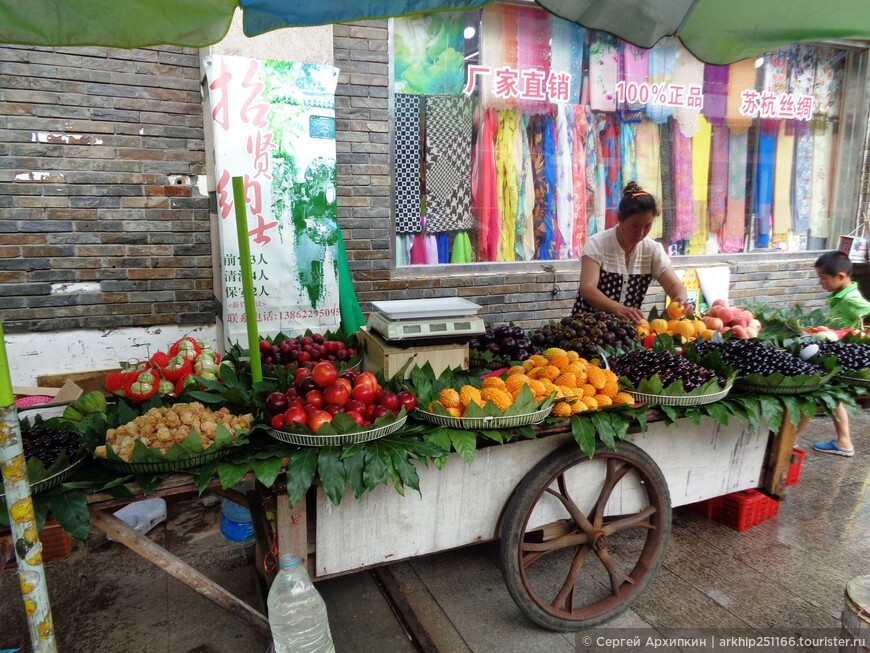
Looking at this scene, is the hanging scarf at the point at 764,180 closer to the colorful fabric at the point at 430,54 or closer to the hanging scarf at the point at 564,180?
the hanging scarf at the point at 564,180

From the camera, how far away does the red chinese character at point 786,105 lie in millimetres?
6934

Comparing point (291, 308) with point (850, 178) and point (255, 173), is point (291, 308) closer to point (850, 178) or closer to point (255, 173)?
point (255, 173)

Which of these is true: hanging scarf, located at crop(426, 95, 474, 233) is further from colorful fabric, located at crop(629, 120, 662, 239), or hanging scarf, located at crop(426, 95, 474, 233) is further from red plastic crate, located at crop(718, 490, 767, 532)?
red plastic crate, located at crop(718, 490, 767, 532)

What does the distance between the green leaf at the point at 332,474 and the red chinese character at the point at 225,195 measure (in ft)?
8.91

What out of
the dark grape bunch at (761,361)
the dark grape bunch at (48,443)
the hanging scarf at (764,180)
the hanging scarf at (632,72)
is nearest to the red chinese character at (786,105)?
the hanging scarf at (764,180)

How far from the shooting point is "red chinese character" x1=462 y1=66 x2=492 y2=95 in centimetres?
555

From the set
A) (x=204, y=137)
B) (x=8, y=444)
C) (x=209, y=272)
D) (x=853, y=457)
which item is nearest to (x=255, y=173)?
(x=204, y=137)

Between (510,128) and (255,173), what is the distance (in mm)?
2681

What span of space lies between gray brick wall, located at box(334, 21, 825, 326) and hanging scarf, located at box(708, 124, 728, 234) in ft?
6.51

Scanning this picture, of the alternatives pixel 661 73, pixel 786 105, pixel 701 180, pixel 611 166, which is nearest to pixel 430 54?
pixel 611 166

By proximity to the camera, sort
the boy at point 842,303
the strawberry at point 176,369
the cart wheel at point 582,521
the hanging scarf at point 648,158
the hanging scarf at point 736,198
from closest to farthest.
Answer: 1. the cart wheel at point 582,521
2. the strawberry at point 176,369
3. the boy at point 842,303
4. the hanging scarf at point 648,158
5. the hanging scarf at point 736,198

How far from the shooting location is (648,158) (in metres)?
6.39

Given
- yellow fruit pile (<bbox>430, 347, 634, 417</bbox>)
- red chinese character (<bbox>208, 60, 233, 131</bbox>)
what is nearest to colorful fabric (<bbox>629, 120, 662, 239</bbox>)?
red chinese character (<bbox>208, 60, 233, 131</bbox>)

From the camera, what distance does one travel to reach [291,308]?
4.50 metres
